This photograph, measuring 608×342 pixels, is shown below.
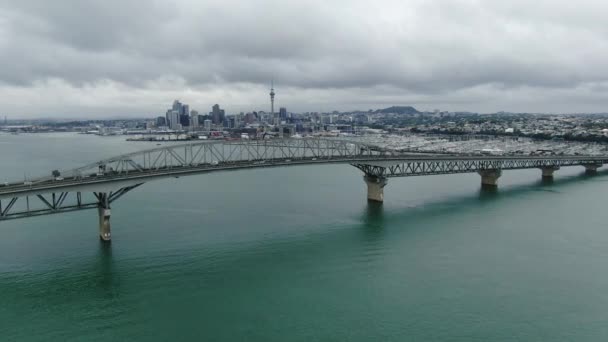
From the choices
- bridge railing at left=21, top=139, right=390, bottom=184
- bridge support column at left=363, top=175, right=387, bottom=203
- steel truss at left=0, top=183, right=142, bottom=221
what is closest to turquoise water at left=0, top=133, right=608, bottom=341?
bridge support column at left=363, top=175, right=387, bottom=203

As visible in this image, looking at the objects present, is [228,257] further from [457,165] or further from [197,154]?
[457,165]

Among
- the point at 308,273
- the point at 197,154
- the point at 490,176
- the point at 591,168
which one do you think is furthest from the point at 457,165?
the point at 308,273

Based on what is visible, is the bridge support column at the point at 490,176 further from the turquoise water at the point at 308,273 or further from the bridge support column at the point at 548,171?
the bridge support column at the point at 548,171

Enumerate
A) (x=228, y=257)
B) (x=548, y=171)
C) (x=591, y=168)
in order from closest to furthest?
(x=228, y=257)
(x=548, y=171)
(x=591, y=168)

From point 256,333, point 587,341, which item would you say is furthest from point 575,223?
point 256,333

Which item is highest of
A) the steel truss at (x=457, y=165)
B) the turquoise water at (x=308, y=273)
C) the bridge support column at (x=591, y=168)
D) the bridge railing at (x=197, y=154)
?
the bridge railing at (x=197, y=154)

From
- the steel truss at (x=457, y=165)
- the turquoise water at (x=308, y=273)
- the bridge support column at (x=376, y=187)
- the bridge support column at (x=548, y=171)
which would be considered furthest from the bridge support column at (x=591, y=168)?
the bridge support column at (x=376, y=187)

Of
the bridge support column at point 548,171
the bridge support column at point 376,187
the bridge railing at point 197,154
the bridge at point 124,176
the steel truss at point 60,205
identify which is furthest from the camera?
the bridge support column at point 548,171

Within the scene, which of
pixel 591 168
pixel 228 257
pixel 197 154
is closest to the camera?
pixel 228 257
